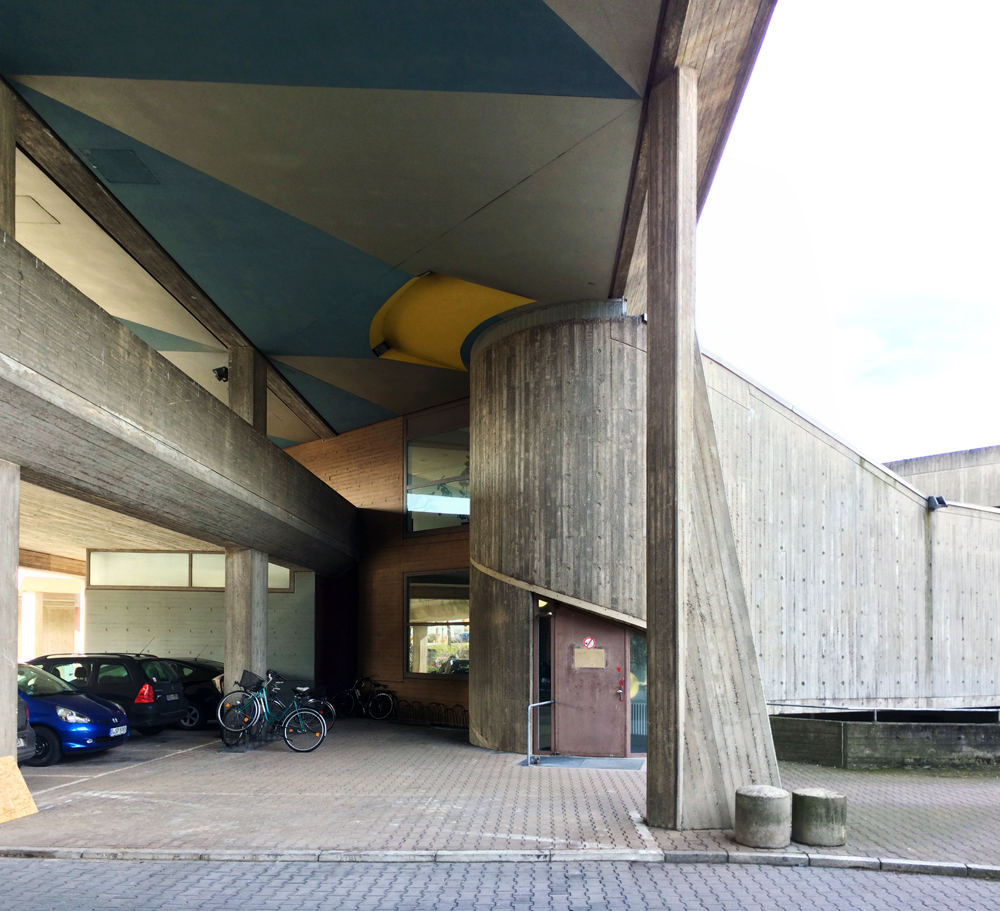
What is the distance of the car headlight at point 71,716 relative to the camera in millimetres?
11637

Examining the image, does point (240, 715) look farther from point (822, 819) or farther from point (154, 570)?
point (822, 819)

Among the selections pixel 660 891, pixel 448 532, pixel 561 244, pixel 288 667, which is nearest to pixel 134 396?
pixel 561 244

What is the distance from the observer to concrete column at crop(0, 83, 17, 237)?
8406 millimetres

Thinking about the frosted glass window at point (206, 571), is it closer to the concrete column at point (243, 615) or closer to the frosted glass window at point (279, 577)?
the frosted glass window at point (279, 577)

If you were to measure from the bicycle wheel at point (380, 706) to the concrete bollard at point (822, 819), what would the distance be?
1197 centimetres

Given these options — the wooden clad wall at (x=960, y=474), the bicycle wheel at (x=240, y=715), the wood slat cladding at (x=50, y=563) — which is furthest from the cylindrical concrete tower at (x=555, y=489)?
the wood slat cladding at (x=50, y=563)

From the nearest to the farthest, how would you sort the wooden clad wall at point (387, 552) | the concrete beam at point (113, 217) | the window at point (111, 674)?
the concrete beam at point (113, 217)
the window at point (111, 674)
the wooden clad wall at point (387, 552)

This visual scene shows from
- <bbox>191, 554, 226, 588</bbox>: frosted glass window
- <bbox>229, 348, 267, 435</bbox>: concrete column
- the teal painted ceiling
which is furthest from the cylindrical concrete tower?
<bbox>191, 554, 226, 588</bbox>: frosted glass window

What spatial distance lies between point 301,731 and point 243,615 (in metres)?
2.59

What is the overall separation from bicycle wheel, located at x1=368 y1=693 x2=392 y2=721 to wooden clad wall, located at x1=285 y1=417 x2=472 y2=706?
409 mm

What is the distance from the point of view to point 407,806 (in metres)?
8.80

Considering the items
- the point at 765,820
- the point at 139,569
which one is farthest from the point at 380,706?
the point at 765,820

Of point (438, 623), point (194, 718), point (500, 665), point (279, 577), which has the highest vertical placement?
point (279, 577)

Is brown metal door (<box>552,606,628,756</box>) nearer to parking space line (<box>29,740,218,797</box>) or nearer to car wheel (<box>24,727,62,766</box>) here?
parking space line (<box>29,740,218,797</box>)
